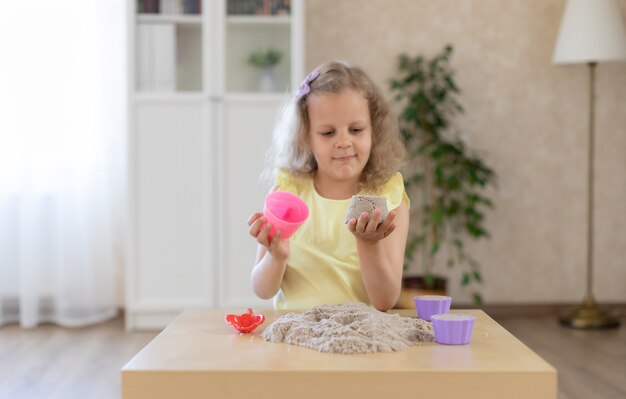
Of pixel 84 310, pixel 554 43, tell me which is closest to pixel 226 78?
pixel 84 310

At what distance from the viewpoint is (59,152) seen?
11.8 feet

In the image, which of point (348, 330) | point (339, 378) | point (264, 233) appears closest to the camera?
point (339, 378)

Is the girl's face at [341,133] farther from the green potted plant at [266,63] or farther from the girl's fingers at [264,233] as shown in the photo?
the green potted plant at [266,63]

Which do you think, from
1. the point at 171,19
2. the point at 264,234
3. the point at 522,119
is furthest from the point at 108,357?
the point at 522,119

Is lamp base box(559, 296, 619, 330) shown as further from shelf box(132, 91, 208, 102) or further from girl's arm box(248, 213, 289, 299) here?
girl's arm box(248, 213, 289, 299)

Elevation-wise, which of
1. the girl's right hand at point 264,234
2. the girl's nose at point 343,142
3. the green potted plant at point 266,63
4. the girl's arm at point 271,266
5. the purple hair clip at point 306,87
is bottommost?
the girl's arm at point 271,266

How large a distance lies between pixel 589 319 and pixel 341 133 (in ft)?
7.74

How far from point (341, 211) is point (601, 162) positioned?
258 cm

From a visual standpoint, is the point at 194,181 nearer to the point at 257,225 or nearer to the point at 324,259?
the point at 324,259

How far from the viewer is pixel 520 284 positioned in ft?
12.6

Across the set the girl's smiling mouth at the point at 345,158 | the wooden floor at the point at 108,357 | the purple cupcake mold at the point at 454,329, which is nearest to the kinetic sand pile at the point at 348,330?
the purple cupcake mold at the point at 454,329

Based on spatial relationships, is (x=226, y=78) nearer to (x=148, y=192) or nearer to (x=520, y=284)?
(x=148, y=192)

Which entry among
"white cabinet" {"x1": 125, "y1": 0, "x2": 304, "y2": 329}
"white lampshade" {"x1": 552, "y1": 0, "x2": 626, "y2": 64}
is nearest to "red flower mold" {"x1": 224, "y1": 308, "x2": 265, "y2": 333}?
"white cabinet" {"x1": 125, "y1": 0, "x2": 304, "y2": 329}

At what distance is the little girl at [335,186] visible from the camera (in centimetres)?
152
